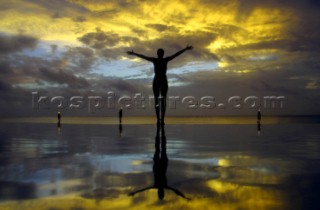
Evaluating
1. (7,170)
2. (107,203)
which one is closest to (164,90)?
(7,170)

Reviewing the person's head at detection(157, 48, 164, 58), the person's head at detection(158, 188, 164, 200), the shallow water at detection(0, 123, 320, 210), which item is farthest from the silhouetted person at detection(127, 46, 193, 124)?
the person's head at detection(158, 188, 164, 200)

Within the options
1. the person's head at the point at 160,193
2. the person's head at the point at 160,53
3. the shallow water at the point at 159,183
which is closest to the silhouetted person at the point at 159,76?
the person's head at the point at 160,53

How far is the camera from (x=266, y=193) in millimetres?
4328

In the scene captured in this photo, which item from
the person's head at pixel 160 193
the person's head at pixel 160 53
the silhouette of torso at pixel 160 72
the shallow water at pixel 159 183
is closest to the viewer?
the shallow water at pixel 159 183

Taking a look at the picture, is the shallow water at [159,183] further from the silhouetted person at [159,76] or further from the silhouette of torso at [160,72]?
the silhouette of torso at [160,72]

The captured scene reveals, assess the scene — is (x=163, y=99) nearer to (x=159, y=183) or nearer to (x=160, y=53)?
(x=160, y=53)

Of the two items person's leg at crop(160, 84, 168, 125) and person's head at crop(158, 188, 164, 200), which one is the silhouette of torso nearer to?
person's leg at crop(160, 84, 168, 125)

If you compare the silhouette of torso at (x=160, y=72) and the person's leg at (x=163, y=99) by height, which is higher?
the silhouette of torso at (x=160, y=72)

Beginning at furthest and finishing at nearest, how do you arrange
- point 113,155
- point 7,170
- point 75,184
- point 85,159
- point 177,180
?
point 113,155 < point 85,159 < point 7,170 < point 177,180 < point 75,184

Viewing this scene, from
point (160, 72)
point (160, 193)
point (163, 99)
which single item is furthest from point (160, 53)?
point (160, 193)

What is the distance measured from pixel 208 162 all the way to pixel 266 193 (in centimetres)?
294

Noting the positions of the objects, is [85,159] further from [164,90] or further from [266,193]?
[164,90]

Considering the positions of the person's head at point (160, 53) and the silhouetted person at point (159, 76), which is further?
the person's head at point (160, 53)

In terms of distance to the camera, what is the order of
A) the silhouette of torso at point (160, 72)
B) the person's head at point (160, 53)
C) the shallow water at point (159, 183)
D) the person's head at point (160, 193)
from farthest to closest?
the person's head at point (160, 53) → the silhouette of torso at point (160, 72) → the person's head at point (160, 193) → the shallow water at point (159, 183)
